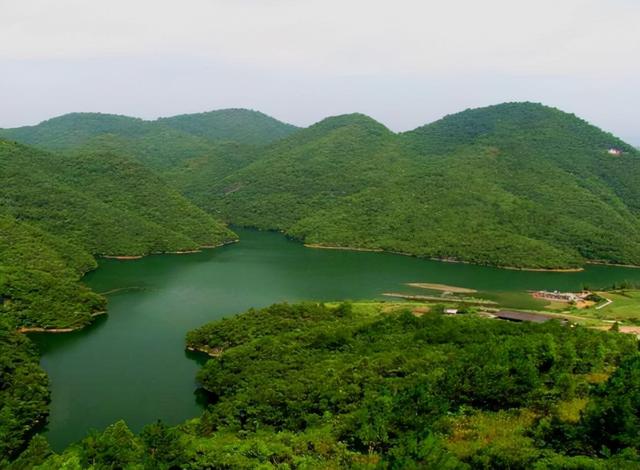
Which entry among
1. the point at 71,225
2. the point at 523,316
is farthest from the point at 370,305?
the point at 71,225

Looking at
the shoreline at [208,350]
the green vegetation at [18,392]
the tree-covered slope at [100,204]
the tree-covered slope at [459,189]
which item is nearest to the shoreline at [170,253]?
the tree-covered slope at [100,204]

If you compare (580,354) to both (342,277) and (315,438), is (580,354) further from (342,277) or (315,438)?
(342,277)

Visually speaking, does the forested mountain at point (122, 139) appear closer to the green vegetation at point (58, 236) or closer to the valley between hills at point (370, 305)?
the valley between hills at point (370, 305)

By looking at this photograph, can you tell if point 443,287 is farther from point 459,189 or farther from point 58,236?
point 58,236

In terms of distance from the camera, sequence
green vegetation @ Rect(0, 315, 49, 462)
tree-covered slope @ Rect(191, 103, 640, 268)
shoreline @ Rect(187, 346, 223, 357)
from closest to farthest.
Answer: green vegetation @ Rect(0, 315, 49, 462), shoreline @ Rect(187, 346, 223, 357), tree-covered slope @ Rect(191, 103, 640, 268)

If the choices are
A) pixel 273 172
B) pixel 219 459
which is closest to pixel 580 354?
pixel 219 459

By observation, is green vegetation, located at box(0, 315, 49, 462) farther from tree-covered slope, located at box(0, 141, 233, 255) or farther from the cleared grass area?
tree-covered slope, located at box(0, 141, 233, 255)

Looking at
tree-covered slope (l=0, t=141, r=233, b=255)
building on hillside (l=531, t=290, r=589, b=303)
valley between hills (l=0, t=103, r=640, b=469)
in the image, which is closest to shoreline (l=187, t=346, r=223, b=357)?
valley between hills (l=0, t=103, r=640, b=469)
